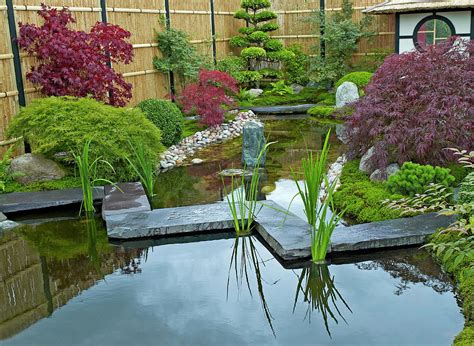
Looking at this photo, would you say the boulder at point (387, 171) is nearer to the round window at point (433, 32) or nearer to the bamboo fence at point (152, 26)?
the bamboo fence at point (152, 26)

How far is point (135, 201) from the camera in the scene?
5.80 m

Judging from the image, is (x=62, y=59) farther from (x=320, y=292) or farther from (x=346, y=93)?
(x=346, y=93)

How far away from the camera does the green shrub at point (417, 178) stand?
523 centimetres

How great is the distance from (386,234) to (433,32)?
407 inches

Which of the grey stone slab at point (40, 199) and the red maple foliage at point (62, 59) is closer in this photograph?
the grey stone slab at point (40, 199)

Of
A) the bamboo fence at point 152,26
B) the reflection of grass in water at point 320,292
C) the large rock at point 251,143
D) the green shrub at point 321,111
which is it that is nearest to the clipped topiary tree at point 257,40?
the bamboo fence at point 152,26

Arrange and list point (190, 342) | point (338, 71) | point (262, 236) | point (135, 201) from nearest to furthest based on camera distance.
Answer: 1. point (190, 342)
2. point (262, 236)
3. point (135, 201)
4. point (338, 71)

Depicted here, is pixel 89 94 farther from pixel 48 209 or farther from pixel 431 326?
pixel 431 326

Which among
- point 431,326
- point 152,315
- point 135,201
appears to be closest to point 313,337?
point 431,326

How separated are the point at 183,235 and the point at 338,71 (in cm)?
990

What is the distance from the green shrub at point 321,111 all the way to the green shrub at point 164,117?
13.8ft

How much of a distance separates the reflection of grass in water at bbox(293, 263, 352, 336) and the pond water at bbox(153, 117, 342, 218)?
106cm

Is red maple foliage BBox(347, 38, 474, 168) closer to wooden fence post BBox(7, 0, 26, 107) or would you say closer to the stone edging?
the stone edging

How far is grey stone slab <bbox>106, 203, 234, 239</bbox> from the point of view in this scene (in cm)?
505
